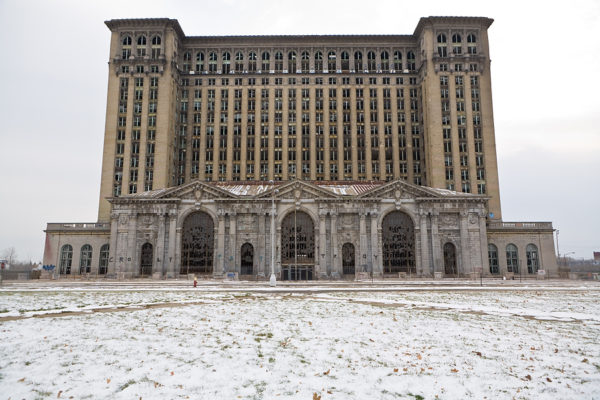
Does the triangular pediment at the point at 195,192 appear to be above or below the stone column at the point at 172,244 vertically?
above

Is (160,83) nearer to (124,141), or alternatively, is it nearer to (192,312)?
A: (124,141)

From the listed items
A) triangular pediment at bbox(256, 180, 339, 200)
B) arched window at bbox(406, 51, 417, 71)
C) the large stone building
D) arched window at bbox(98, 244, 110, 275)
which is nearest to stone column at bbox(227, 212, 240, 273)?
the large stone building

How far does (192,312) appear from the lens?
18422 mm

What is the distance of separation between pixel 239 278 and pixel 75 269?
35.1 metres

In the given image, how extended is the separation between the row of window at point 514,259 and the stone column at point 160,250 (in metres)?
58.8

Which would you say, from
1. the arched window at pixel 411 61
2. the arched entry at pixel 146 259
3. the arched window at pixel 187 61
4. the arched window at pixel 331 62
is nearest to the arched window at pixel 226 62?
the arched window at pixel 187 61

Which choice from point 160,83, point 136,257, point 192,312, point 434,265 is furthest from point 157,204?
point 192,312

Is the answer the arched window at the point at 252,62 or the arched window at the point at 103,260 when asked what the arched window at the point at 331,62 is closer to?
the arched window at the point at 252,62

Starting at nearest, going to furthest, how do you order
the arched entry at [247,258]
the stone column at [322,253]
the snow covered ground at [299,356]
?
the snow covered ground at [299,356] → the stone column at [322,253] → the arched entry at [247,258]

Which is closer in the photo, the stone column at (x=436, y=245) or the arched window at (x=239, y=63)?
the stone column at (x=436, y=245)

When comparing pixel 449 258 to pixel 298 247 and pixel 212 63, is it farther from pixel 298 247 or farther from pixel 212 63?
pixel 212 63

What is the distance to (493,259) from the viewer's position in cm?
7425

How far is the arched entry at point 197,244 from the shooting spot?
216ft

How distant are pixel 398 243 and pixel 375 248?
4.70 meters
